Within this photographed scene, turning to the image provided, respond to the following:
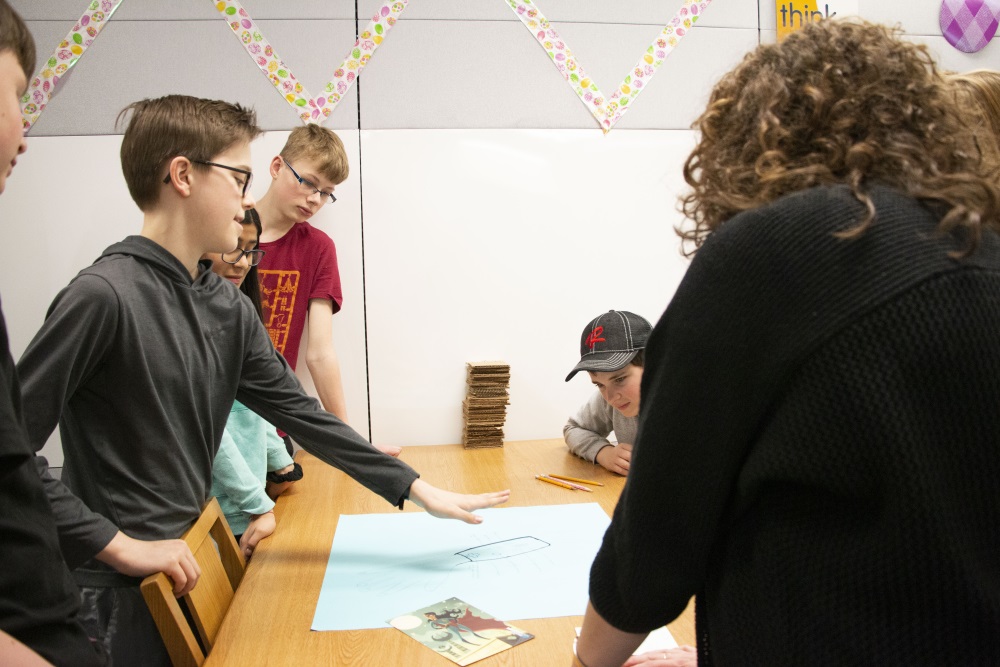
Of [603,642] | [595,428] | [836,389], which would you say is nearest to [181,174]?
[603,642]

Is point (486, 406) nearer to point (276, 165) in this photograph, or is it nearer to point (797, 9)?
point (276, 165)

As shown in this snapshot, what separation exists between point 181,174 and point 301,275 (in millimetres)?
1371

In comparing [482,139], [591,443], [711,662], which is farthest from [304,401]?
[482,139]

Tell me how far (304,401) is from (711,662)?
1.21 meters

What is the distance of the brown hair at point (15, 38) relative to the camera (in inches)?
30.3

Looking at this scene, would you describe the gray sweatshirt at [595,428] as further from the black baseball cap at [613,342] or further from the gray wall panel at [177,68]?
the gray wall panel at [177,68]

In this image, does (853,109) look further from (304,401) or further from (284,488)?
(284,488)

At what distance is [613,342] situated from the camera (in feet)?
7.20

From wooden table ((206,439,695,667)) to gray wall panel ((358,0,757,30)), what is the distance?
1717 millimetres

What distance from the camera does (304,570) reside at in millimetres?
1553

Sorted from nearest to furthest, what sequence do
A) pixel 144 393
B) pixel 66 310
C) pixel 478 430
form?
pixel 66 310, pixel 144 393, pixel 478 430

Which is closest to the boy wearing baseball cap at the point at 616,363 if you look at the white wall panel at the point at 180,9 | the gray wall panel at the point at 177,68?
the gray wall panel at the point at 177,68

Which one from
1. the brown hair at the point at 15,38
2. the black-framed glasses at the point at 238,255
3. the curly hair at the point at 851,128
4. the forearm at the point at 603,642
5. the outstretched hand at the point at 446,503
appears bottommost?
the outstretched hand at the point at 446,503

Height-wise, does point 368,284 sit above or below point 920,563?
below
